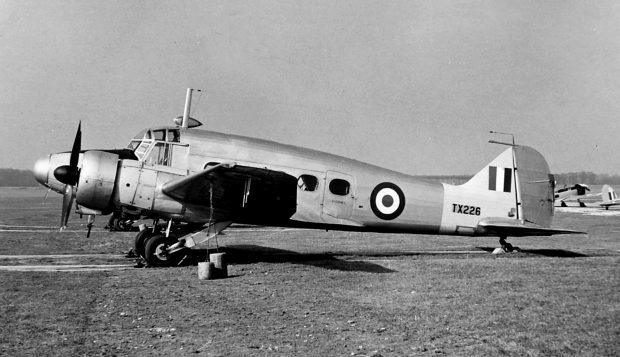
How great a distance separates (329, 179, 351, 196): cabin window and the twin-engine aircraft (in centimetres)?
2

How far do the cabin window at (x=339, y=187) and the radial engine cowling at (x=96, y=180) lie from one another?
15.5ft

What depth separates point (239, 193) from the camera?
33.1 ft

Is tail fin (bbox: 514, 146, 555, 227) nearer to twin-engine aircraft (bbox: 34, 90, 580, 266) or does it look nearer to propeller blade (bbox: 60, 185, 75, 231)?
twin-engine aircraft (bbox: 34, 90, 580, 266)

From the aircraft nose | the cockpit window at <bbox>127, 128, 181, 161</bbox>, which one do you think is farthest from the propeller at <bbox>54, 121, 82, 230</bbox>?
the cockpit window at <bbox>127, 128, 181, 161</bbox>

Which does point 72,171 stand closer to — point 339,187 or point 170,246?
point 170,246

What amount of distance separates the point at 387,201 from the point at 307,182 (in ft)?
6.86

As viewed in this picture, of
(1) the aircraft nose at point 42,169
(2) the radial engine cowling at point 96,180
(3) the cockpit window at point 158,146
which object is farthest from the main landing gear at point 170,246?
(1) the aircraft nose at point 42,169

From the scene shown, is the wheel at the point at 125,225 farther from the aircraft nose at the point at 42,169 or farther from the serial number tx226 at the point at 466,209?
the serial number tx226 at the point at 466,209

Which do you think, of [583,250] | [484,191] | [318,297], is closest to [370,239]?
[484,191]

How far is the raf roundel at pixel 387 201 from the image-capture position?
11.6m

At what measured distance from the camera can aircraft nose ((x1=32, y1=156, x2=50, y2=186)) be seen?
34.8 feet

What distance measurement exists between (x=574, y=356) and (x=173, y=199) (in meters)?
8.00

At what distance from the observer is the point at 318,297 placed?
715cm

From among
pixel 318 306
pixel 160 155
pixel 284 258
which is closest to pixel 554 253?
pixel 284 258
